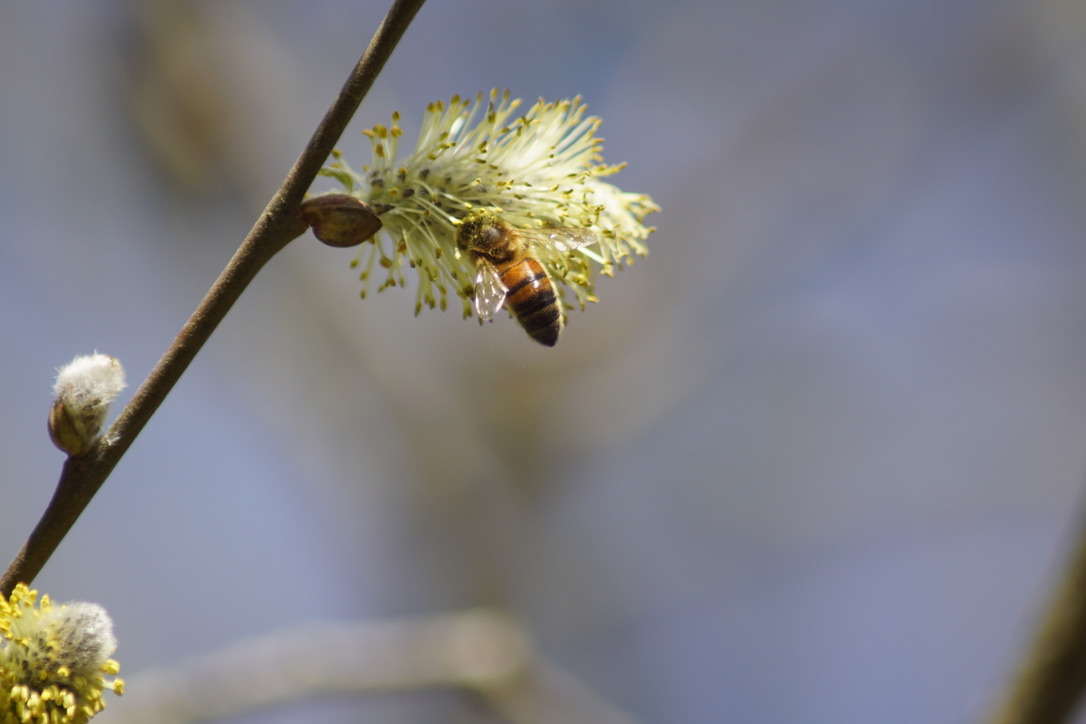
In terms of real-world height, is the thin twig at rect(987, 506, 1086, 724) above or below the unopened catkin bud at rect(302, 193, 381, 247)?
below

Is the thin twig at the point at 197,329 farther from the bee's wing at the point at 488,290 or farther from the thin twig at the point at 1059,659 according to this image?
the thin twig at the point at 1059,659

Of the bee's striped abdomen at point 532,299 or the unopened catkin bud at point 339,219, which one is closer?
the unopened catkin bud at point 339,219

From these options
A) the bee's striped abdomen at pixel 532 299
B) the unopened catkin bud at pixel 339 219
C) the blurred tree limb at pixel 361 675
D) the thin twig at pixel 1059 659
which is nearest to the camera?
the thin twig at pixel 1059 659

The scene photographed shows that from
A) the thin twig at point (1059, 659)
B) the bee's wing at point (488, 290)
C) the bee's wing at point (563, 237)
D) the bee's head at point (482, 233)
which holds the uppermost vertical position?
the bee's wing at point (563, 237)

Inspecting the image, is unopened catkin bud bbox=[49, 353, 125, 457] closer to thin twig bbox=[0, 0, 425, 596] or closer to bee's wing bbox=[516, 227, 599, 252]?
thin twig bbox=[0, 0, 425, 596]

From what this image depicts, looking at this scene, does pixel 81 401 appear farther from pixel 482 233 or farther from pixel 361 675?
pixel 361 675

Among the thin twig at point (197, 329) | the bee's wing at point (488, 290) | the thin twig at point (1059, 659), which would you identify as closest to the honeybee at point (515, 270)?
the bee's wing at point (488, 290)

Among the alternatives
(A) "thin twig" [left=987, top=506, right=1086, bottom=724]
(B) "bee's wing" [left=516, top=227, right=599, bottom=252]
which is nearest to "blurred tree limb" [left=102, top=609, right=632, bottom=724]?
(B) "bee's wing" [left=516, top=227, right=599, bottom=252]

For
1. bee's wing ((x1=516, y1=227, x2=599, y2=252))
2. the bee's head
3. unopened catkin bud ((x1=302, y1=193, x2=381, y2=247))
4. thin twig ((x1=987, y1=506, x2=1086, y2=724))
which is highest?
bee's wing ((x1=516, y1=227, x2=599, y2=252))
